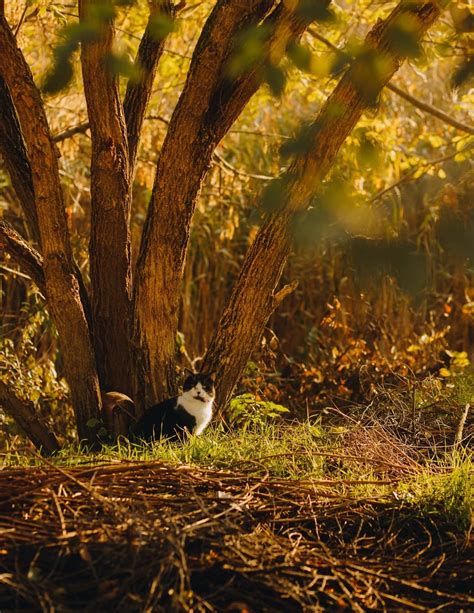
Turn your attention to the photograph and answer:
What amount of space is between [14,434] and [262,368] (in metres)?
1.84

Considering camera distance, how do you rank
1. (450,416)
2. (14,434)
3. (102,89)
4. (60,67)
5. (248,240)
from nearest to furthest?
1. (60,67)
2. (102,89)
3. (450,416)
4. (14,434)
5. (248,240)

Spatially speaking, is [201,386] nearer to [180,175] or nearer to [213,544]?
[180,175]

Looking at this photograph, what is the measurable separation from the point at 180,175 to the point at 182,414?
3.96ft

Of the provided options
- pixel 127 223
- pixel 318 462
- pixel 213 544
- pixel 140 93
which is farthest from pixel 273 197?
pixel 140 93

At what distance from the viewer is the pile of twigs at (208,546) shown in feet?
8.46

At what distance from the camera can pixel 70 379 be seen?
15.2ft

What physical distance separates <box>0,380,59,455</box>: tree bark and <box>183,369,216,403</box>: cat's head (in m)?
0.74

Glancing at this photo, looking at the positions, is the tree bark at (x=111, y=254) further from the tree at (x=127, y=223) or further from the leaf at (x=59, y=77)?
the leaf at (x=59, y=77)

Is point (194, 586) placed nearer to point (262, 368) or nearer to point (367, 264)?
point (367, 264)

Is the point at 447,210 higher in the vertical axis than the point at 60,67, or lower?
lower

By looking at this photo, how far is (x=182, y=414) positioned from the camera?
4.47m

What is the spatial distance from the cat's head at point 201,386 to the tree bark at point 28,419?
2.44 ft

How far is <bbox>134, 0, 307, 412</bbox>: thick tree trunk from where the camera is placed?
446cm

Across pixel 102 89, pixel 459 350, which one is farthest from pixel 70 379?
pixel 459 350
